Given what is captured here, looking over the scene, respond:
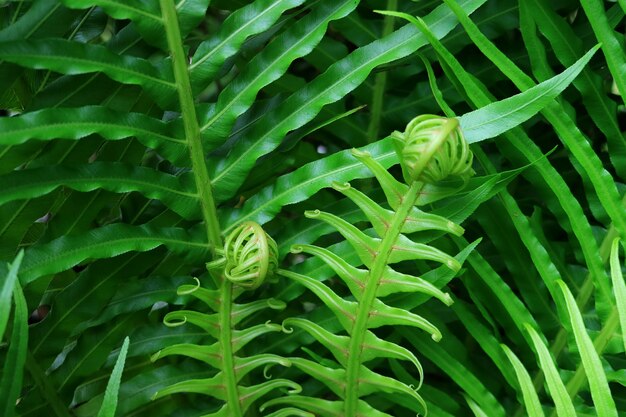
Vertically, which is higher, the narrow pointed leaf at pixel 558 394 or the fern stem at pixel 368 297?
the fern stem at pixel 368 297

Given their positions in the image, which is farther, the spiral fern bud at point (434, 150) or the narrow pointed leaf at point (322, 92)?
the narrow pointed leaf at point (322, 92)

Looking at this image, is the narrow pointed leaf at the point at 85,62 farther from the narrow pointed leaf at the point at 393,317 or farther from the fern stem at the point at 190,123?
the narrow pointed leaf at the point at 393,317

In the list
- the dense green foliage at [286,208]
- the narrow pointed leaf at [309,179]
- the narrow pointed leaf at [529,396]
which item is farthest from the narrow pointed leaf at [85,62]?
the narrow pointed leaf at [529,396]

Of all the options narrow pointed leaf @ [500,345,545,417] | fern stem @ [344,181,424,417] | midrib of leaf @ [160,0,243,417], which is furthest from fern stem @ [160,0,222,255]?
narrow pointed leaf @ [500,345,545,417]

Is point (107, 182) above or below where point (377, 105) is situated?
below

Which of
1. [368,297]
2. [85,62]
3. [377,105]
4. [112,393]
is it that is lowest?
[112,393]

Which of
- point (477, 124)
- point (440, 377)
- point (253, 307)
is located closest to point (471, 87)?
point (477, 124)

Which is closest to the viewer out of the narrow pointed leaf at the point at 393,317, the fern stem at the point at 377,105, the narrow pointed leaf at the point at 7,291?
the narrow pointed leaf at the point at 7,291

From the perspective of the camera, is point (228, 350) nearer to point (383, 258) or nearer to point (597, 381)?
point (383, 258)

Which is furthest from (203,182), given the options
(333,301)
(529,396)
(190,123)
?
(529,396)
